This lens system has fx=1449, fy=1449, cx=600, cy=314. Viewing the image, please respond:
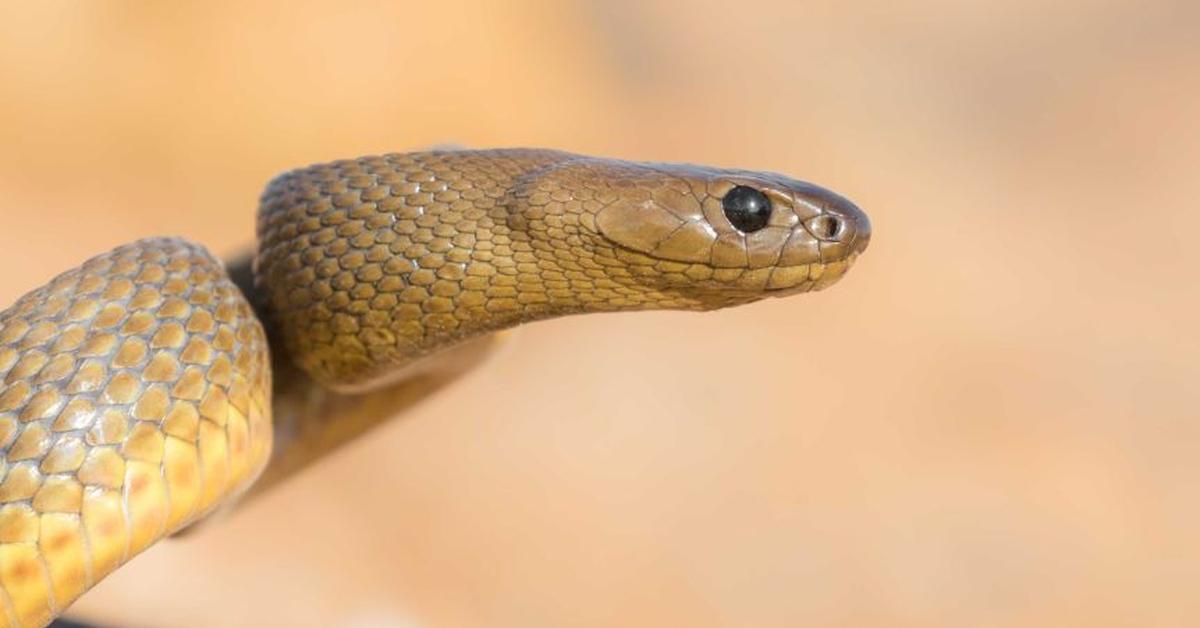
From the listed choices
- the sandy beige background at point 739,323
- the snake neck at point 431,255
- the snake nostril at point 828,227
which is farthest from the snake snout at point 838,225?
the sandy beige background at point 739,323

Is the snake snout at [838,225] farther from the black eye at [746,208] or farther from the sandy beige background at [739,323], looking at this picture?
the sandy beige background at [739,323]

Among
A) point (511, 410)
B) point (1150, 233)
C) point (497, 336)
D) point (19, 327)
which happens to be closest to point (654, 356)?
point (511, 410)

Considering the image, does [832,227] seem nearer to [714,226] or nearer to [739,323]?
[714,226]

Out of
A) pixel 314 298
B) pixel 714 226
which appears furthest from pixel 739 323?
pixel 714 226

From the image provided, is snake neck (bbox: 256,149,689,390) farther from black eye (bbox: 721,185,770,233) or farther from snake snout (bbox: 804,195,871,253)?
snake snout (bbox: 804,195,871,253)

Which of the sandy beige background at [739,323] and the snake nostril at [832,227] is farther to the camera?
the sandy beige background at [739,323]

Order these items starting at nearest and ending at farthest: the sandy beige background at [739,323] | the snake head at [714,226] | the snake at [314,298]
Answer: the snake at [314,298]
the snake head at [714,226]
the sandy beige background at [739,323]
